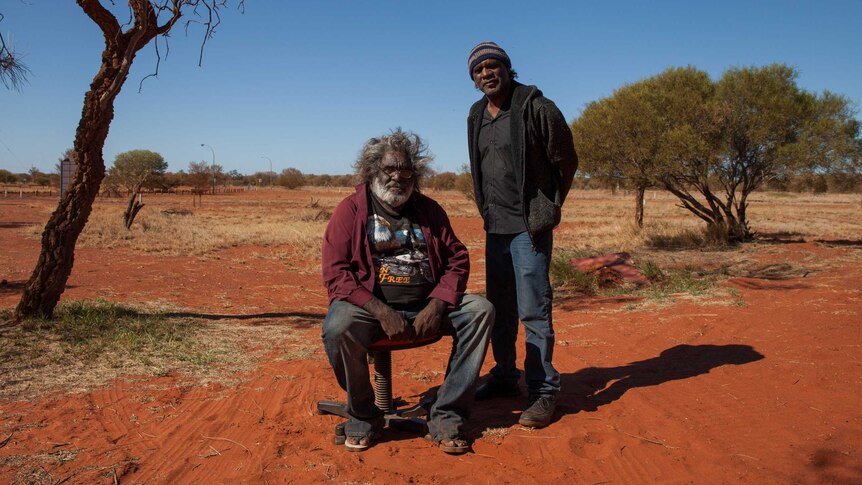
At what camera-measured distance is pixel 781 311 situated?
21.2 feet

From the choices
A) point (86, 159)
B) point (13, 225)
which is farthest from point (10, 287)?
point (13, 225)

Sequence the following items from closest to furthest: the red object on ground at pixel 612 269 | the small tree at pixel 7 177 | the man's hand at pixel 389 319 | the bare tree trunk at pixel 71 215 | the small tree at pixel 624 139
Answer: the man's hand at pixel 389 319 → the bare tree trunk at pixel 71 215 → the red object on ground at pixel 612 269 → the small tree at pixel 624 139 → the small tree at pixel 7 177

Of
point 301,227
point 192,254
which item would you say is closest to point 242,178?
point 301,227

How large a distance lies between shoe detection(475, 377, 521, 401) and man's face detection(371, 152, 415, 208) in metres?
1.43

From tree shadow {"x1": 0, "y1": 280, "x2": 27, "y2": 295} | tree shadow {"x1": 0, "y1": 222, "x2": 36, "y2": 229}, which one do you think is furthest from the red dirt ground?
tree shadow {"x1": 0, "y1": 222, "x2": 36, "y2": 229}

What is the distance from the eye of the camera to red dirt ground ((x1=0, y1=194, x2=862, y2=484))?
307cm

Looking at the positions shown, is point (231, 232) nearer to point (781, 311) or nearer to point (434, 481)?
point (781, 311)

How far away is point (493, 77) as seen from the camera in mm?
3846

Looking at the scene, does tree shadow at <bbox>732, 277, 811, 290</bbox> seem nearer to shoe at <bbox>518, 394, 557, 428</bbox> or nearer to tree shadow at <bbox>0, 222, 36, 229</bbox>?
shoe at <bbox>518, 394, 557, 428</bbox>

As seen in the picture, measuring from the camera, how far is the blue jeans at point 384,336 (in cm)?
327

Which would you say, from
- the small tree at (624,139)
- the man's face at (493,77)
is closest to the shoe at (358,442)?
the man's face at (493,77)

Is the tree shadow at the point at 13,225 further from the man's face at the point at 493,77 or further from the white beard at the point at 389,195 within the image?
the man's face at the point at 493,77

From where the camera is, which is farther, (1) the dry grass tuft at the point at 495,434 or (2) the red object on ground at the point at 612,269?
(2) the red object on ground at the point at 612,269

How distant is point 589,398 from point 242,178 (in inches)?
4129
